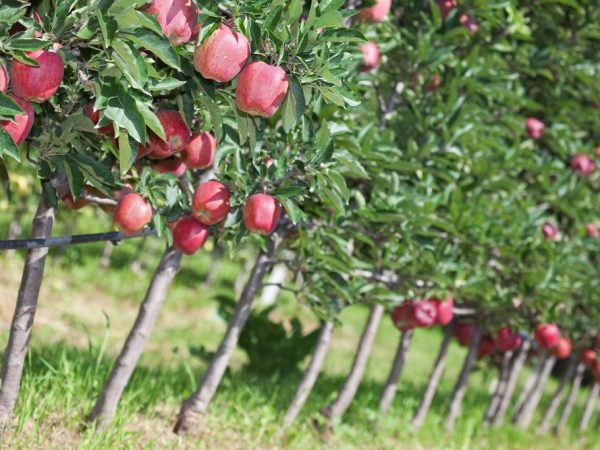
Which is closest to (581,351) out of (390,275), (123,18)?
(390,275)

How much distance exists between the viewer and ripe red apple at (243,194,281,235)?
105 inches

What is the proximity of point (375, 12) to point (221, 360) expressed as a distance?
1833 millimetres

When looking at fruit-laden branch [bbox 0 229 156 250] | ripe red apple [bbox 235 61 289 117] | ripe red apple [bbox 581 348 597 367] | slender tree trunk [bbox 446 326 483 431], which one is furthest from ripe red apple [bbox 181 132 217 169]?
ripe red apple [bbox 581 348 597 367]

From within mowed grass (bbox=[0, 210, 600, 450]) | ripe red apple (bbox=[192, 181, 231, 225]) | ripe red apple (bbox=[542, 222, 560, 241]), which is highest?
ripe red apple (bbox=[542, 222, 560, 241])

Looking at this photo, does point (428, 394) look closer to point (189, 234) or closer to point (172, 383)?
point (172, 383)

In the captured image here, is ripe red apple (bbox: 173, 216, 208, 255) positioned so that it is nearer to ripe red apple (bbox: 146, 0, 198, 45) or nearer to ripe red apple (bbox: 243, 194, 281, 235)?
ripe red apple (bbox: 243, 194, 281, 235)

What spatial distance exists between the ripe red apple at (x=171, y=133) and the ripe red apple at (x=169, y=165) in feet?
1.31

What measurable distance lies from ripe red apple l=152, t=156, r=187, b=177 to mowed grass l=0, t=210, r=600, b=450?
28.5 inches

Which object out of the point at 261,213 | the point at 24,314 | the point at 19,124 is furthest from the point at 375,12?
the point at 24,314

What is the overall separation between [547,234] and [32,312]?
3286mm

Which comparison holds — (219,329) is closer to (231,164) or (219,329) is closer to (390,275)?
(390,275)

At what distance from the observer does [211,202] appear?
2730 millimetres

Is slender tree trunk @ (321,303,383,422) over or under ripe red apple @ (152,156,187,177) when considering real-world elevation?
under

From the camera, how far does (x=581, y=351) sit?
259 inches
